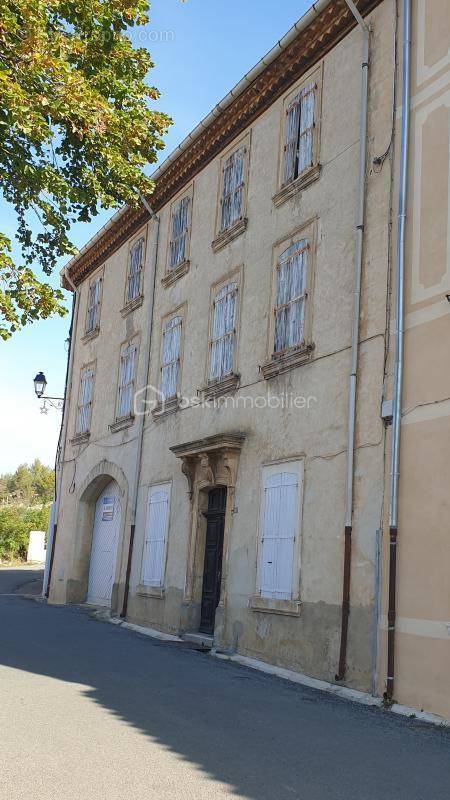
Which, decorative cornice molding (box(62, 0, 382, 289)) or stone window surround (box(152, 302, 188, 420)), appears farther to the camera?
stone window surround (box(152, 302, 188, 420))

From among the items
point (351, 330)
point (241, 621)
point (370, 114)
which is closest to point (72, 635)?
point (241, 621)

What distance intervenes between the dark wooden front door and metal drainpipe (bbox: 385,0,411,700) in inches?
192

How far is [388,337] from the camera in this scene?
10008mm

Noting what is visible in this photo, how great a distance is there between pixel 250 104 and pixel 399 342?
6.56m

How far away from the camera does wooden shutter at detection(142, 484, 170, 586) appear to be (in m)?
15.5

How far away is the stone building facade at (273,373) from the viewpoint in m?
10.1

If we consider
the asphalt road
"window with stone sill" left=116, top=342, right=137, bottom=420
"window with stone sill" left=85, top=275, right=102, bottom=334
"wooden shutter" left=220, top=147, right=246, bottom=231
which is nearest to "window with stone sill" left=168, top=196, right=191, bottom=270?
"wooden shutter" left=220, top=147, right=246, bottom=231

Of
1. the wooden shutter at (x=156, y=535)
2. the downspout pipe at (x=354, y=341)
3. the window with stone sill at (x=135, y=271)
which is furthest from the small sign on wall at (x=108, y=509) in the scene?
the downspout pipe at (x=354, y=341)

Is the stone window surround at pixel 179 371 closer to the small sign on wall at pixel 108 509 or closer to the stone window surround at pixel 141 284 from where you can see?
the stone window surround at pixel 141 284

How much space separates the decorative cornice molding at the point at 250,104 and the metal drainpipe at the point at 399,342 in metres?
1.54

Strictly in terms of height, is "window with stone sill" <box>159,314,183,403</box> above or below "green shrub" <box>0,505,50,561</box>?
above

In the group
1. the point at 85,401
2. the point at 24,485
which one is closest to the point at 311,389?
the point at 85,401

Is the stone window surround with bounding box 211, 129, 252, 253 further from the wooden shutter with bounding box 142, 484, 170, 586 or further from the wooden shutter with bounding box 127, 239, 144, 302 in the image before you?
the wooden shutter with bounding box 142, 484, 170, 586

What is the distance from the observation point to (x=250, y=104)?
14398mm
